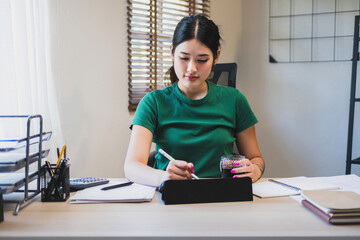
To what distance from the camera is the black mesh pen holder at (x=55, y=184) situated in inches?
44.6

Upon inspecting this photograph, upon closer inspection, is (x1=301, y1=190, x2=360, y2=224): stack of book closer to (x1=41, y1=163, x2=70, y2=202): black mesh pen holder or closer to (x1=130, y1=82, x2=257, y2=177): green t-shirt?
(x1=130, y1=82, x2=257, y2=177): green t-shirt

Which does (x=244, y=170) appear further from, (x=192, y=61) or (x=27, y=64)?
(x=27, y=64)

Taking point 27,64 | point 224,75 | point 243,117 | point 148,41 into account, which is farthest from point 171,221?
point 148,41

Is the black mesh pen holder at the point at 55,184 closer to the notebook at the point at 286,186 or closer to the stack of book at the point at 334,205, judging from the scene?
the notebook at the point at 286,186

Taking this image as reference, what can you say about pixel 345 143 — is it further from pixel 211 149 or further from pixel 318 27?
pixel 211 149

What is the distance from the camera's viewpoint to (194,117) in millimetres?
1626

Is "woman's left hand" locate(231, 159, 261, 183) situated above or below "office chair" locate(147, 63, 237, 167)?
below

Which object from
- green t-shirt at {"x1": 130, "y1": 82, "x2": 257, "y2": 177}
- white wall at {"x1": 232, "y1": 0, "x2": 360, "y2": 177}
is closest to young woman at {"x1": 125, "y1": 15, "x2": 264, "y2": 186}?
green t-shirt at {"x1": 130, "y1": 82, "x2": 257, "y2": 177}

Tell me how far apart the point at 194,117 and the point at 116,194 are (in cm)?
58

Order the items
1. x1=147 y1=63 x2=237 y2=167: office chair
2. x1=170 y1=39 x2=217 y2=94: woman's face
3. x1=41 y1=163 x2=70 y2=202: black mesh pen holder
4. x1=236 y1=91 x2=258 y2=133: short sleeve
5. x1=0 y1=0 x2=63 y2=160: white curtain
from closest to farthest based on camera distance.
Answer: x1=41 y1=163 x2=70 y2=202: black mesh pen holder < x1=170 y1=39 x2=217 y2=94: woman's face < x1=236 y1=91 x2=258 y2=133: short sleeve < x1=0 y1=0 x2=63 y2=160: white curtain < x1=147 y1=63 x2=237 y2=167: office chair

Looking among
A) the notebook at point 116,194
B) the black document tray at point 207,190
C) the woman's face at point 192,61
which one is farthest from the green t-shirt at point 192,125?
the black document tray at point 207,190

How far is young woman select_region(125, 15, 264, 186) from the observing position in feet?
5.02

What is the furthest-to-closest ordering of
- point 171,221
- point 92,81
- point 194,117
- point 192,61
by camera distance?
point 92,81 → point 194,117 → point 192,61 → point 171,221

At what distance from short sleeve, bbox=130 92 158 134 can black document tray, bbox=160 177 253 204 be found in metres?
0.48
